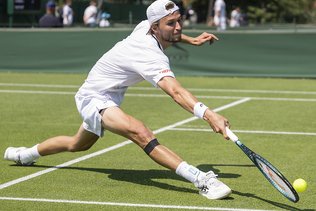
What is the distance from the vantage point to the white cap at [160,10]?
8.01m

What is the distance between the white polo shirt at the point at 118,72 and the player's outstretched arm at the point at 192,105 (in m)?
0.33

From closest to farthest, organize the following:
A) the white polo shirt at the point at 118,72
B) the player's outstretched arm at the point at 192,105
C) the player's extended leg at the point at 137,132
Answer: the player's outstretched arm at the point at 192,105 → the player's extended leg at the point at 137,132 → the white polo shirt at the point at 118,72

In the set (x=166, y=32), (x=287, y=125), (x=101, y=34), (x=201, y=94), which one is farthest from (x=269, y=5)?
(x=166, y=32)

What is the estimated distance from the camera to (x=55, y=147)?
8961 mm

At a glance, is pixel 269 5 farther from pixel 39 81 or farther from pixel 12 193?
pixel 12 193

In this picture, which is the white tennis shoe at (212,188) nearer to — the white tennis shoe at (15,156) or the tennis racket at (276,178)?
the tennis racket at (276,178)

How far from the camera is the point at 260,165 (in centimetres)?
720

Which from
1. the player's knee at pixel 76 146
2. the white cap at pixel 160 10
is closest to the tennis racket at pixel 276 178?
the white cap at pixel 160 10

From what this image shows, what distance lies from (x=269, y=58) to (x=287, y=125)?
7.63 m

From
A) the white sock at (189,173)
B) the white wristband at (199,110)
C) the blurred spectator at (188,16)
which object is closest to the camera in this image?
the white wristband at (199,110)

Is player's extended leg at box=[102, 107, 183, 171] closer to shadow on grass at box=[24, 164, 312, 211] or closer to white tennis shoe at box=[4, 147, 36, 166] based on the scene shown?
shadow on grass at box=[24, 164, 312, 211]

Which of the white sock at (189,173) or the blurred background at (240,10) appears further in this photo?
the blurred background at (240,10)

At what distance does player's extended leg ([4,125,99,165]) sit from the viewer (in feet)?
28.7

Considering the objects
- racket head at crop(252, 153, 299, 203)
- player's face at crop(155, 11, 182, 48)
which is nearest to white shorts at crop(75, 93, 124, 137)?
player's face at crop(155, 11, 182, 48)
